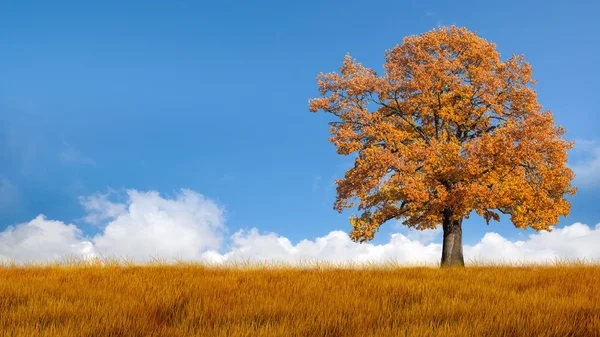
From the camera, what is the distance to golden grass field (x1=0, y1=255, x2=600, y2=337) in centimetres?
658

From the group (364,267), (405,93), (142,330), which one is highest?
(405,93)

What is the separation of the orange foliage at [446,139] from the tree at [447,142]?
49mm

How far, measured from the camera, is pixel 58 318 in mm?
7004

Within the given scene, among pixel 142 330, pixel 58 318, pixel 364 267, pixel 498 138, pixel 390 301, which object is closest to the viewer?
pixel 142 330

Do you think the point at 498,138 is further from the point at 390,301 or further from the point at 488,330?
the point at 488,330

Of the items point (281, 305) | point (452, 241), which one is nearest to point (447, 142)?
point (452, 241)

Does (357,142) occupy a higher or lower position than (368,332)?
higher

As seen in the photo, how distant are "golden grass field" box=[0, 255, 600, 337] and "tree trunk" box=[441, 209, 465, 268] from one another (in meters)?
10.1

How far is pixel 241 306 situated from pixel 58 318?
2663mm

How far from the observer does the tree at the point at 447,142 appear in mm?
20359

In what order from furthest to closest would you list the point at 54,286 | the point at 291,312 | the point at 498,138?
the point at 498,138, the point at 54,286, the point at 291,312

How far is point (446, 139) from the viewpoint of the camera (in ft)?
77.1

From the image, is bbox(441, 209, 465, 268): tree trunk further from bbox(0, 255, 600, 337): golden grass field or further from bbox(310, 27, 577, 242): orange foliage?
bbox(0, 255, 600, 337): golden grass field

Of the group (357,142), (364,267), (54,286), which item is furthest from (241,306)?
(357,142)
